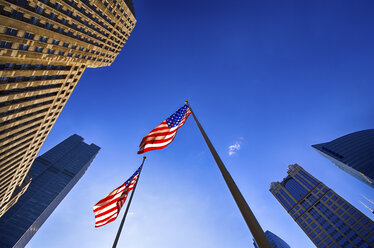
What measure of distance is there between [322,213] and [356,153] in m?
51.3

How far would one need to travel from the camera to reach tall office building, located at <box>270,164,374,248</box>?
296 ft

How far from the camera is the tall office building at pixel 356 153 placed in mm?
112906

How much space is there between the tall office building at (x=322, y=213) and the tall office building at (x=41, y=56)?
132m

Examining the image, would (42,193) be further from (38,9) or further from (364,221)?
(364,221)

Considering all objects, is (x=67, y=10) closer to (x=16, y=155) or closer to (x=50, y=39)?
(x=50, y=39)

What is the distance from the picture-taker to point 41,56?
30375 mm

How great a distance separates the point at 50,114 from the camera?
45.1m

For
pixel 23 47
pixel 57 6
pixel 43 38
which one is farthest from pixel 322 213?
pixel 23 47

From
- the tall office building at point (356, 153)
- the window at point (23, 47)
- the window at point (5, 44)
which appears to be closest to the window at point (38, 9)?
the window at point (23, 47)

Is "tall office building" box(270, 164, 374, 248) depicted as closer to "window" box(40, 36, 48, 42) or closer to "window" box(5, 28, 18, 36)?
"window" box(40, 36, 48, 42)

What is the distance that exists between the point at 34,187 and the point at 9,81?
161m

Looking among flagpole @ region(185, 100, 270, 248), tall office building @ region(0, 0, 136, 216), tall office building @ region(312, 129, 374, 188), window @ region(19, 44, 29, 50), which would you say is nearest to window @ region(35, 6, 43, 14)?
tall office building @ region(0, 0, 136, 216)

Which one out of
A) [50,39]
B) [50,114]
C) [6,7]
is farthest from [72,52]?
[50,114]

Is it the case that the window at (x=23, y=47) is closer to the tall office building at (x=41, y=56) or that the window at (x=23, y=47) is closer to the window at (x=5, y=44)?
the tall office building at (x=41, y=56)
